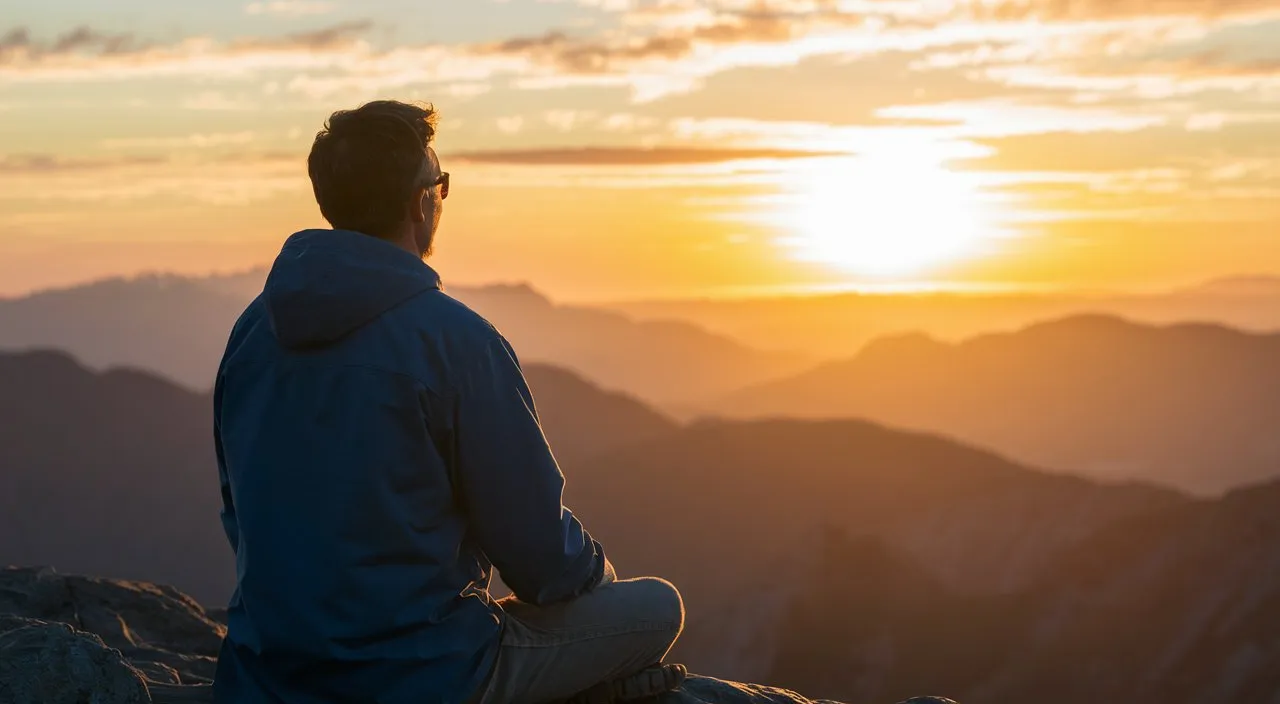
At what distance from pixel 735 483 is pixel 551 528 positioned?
74158 millimetres

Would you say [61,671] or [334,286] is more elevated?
[334,286]

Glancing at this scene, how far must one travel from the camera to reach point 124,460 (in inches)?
4953

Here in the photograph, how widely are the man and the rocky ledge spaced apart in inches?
50.9

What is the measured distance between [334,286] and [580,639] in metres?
1.74

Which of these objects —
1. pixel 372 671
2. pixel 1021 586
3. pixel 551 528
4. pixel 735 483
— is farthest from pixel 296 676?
pixel 735 483

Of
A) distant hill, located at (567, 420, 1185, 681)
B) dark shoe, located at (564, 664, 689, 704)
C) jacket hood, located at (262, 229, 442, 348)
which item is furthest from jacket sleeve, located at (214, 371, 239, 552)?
distant hill, located at (567, 420, 1185, 681)

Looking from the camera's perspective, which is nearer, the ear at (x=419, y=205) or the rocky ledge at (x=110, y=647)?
the ear at (x=419, y=205)

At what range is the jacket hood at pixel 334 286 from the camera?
13.1 ft

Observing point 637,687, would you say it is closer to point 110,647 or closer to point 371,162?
point 371,162

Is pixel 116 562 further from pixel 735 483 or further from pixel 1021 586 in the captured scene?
pixel 1021 586

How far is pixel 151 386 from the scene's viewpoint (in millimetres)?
139250

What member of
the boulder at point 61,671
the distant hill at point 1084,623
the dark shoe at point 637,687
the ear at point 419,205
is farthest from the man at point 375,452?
the distant hill at point 1084,623

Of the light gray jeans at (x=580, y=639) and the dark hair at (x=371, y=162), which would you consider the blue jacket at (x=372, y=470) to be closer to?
the dark hair at (x=371, y=162)

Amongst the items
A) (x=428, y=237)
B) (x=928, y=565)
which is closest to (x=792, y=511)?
(x=928, y=565)
